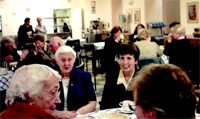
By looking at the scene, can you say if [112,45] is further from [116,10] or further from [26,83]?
[116,10]

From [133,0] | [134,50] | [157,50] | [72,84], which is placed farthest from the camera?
[133,0]

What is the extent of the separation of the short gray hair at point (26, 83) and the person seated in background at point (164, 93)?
2.49 ft

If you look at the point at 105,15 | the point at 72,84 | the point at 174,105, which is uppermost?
the point at 105,15

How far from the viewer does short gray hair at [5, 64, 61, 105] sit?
174cm

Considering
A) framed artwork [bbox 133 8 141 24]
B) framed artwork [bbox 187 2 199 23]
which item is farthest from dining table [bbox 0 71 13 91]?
framed artwork [bbox 133 8 141 24]

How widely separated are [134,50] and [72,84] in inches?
30.4

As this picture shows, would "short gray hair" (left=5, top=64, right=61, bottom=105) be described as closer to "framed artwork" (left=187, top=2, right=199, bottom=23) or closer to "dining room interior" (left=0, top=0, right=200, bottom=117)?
"dining room interior" (left=0, top=0, right=200, bottom=117)

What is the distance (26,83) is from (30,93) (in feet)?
0.20

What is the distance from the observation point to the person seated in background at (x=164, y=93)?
44.7 inches

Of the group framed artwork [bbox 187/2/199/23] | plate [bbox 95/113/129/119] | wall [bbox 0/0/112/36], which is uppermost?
wall [bbox 0/0/112/36]

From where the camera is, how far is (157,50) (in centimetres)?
567

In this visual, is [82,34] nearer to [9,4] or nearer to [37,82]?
[9,4]

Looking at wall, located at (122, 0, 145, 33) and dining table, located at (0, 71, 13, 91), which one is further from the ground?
wall, located at (122, 0, 145, 33)

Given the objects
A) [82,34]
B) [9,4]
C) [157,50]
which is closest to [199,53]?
[157,50]
